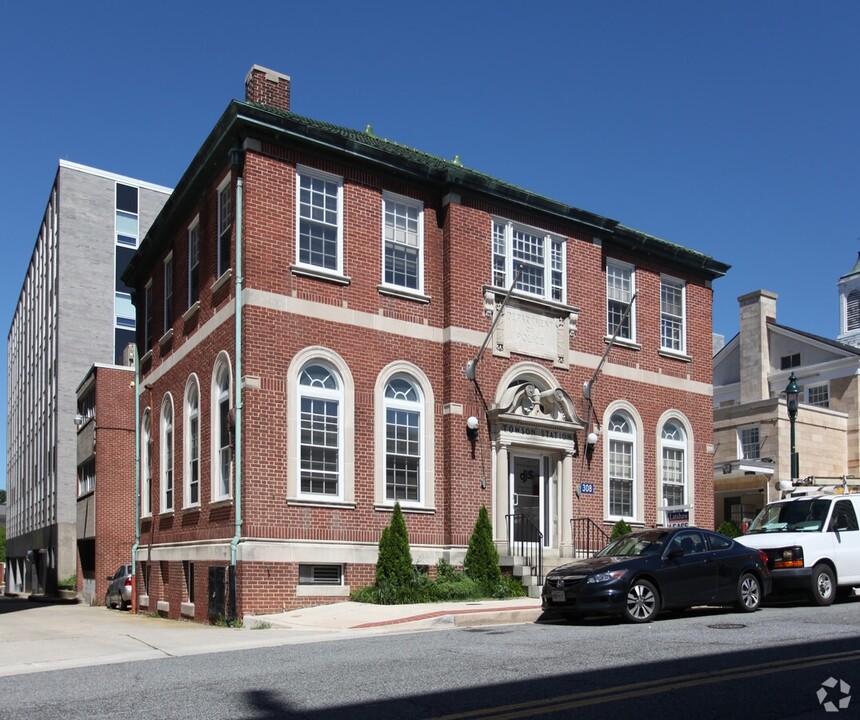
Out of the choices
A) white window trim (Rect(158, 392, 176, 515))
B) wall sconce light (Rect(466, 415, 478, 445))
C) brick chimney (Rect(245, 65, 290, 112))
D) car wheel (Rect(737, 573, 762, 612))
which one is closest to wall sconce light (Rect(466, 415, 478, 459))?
wall sconce light (Rect(466, 415, 478, 445))

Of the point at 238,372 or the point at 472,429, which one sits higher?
the point at 238,372

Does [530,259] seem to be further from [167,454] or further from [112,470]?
[112,470]

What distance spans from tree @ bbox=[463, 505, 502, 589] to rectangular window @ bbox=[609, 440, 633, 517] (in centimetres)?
454

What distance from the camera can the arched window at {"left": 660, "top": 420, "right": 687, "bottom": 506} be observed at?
2539 cm

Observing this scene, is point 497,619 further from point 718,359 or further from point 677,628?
point 718,359

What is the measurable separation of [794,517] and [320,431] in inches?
345

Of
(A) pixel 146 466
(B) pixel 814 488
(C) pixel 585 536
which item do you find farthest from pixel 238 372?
(B) pixel 814 488

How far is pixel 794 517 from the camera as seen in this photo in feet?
59.6

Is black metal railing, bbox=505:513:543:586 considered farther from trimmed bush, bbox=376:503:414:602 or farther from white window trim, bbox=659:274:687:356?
white window trim, bbox=659:274:687:356

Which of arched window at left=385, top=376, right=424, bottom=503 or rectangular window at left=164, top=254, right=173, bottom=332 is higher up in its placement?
rectangular window at left=164, top=254, right=173, bottom=332

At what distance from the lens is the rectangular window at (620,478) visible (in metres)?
23.9

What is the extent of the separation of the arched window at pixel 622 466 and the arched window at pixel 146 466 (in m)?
11.3

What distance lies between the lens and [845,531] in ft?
57.6

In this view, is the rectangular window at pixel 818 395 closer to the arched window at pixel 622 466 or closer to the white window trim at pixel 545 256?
the arched window at pixel 622 466
